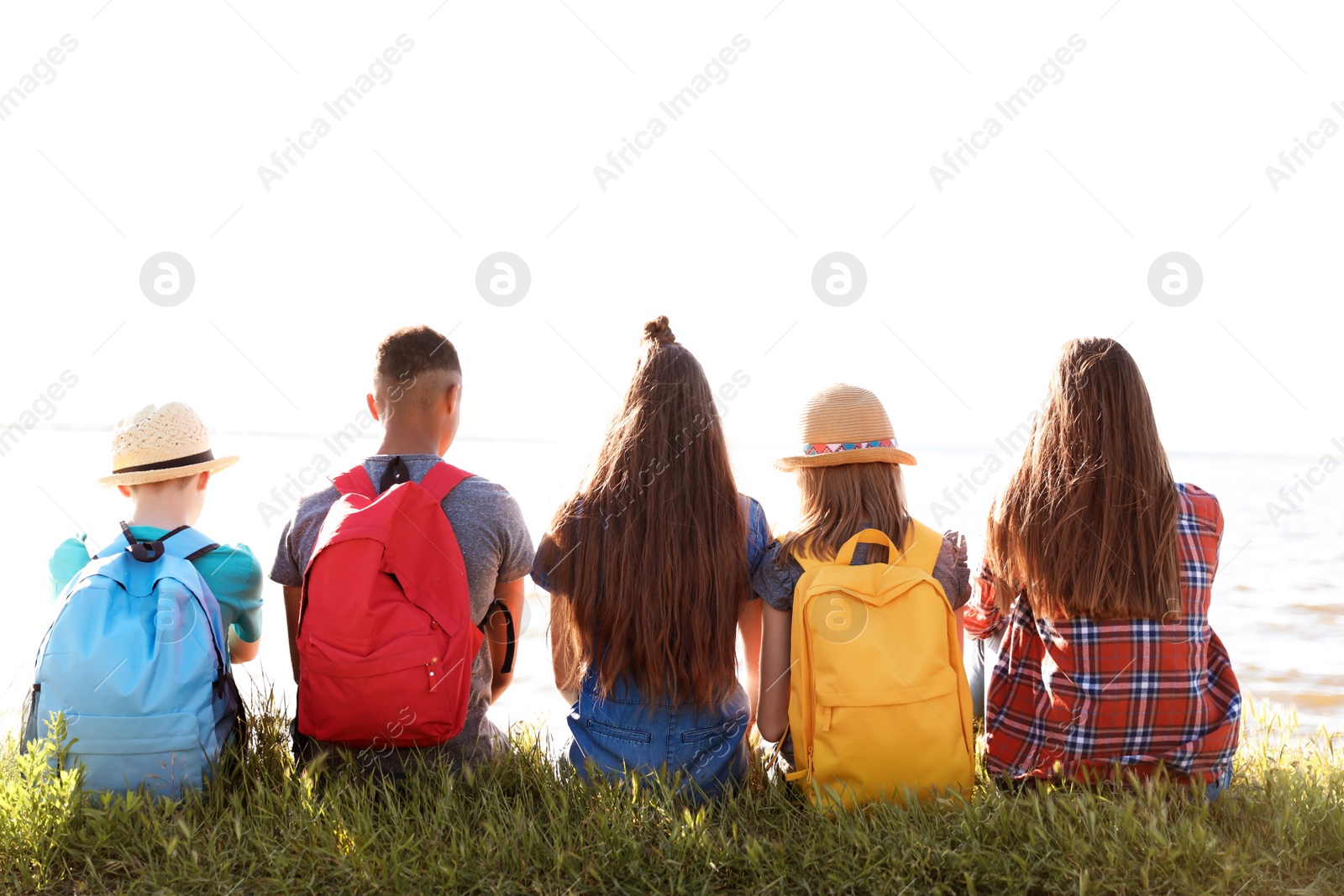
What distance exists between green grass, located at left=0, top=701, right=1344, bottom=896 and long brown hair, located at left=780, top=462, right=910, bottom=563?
715 millimetres

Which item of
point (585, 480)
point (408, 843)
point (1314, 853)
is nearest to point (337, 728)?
point (408, 843)

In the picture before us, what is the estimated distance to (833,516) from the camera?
9.20 ft

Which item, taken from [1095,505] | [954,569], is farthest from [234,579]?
[1095,505]

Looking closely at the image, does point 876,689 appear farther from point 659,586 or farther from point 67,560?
point 67,560

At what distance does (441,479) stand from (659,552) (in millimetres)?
667

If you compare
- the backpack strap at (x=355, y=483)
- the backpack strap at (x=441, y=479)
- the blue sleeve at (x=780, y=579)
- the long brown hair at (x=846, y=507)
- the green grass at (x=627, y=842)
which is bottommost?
the green grass at (x=627, y=842)

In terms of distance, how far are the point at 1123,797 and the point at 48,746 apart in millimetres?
2802

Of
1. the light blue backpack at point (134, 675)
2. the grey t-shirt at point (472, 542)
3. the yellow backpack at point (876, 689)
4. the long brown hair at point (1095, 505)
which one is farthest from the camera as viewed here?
the grey t-shirt at point (472, 542)

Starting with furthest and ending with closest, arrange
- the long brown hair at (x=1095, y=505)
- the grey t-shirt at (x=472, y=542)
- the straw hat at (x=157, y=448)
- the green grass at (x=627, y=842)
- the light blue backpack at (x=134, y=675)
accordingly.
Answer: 1. the straw hat at (x=157, y=448)
2. the grey t-shirt at (x=472, y=542)
3. the long brown hair at (x=1095, y=505)
4. the light blue backpack at (x=134, y=675)
5. the green grass at (x=627, y=842)

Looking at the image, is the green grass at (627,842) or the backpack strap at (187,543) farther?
the backpack strap at (187,543)

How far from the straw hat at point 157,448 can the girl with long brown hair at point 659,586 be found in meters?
1.13

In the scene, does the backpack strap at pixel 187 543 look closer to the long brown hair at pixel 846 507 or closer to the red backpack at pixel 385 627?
the red backpack at pixel 385 627

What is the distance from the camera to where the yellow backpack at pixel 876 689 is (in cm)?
256

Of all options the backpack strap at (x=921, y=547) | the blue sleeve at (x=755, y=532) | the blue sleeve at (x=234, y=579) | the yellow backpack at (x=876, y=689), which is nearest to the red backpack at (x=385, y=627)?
the blue sleeve at (x=234, y=579)
